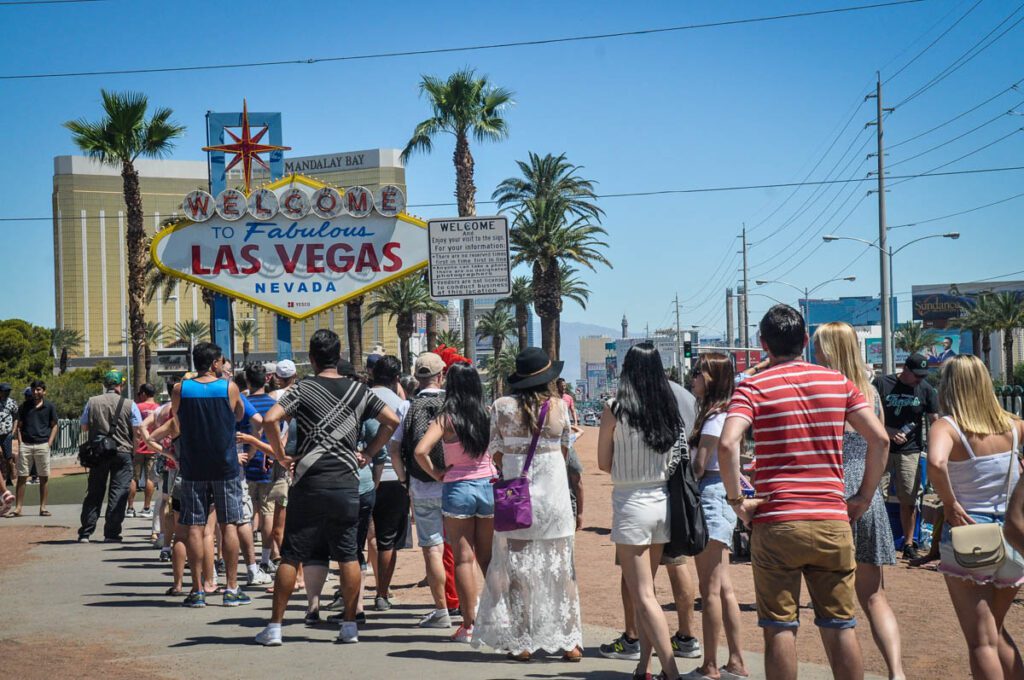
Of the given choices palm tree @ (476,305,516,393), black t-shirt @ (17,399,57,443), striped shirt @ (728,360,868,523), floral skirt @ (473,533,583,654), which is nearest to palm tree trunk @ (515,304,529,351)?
palm tree @ (476,305,516,393)

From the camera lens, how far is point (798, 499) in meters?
4.68

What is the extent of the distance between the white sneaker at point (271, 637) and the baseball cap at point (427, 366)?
2.04m

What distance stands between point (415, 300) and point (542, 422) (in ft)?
174

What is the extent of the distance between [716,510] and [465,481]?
180 centimetres

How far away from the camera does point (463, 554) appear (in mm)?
7195

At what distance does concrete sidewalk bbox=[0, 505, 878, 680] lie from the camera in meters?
6.46

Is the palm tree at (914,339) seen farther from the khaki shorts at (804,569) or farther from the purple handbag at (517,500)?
the khaki shorts at (804,569)

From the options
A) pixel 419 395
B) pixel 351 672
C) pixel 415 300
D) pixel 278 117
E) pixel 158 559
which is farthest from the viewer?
pixel 415 300

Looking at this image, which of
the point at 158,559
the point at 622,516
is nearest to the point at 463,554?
the point at 622,516

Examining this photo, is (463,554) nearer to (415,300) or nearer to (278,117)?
(278,117)

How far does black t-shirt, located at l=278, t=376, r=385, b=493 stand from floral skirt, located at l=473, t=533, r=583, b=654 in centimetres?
122

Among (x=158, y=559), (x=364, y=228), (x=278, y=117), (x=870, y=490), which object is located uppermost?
(x=278, y=117)

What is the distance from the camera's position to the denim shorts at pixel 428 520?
7824mm

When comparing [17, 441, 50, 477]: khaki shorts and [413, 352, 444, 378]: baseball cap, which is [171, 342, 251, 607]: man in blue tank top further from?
[17, 441, 50, 477]: khaki shorts
